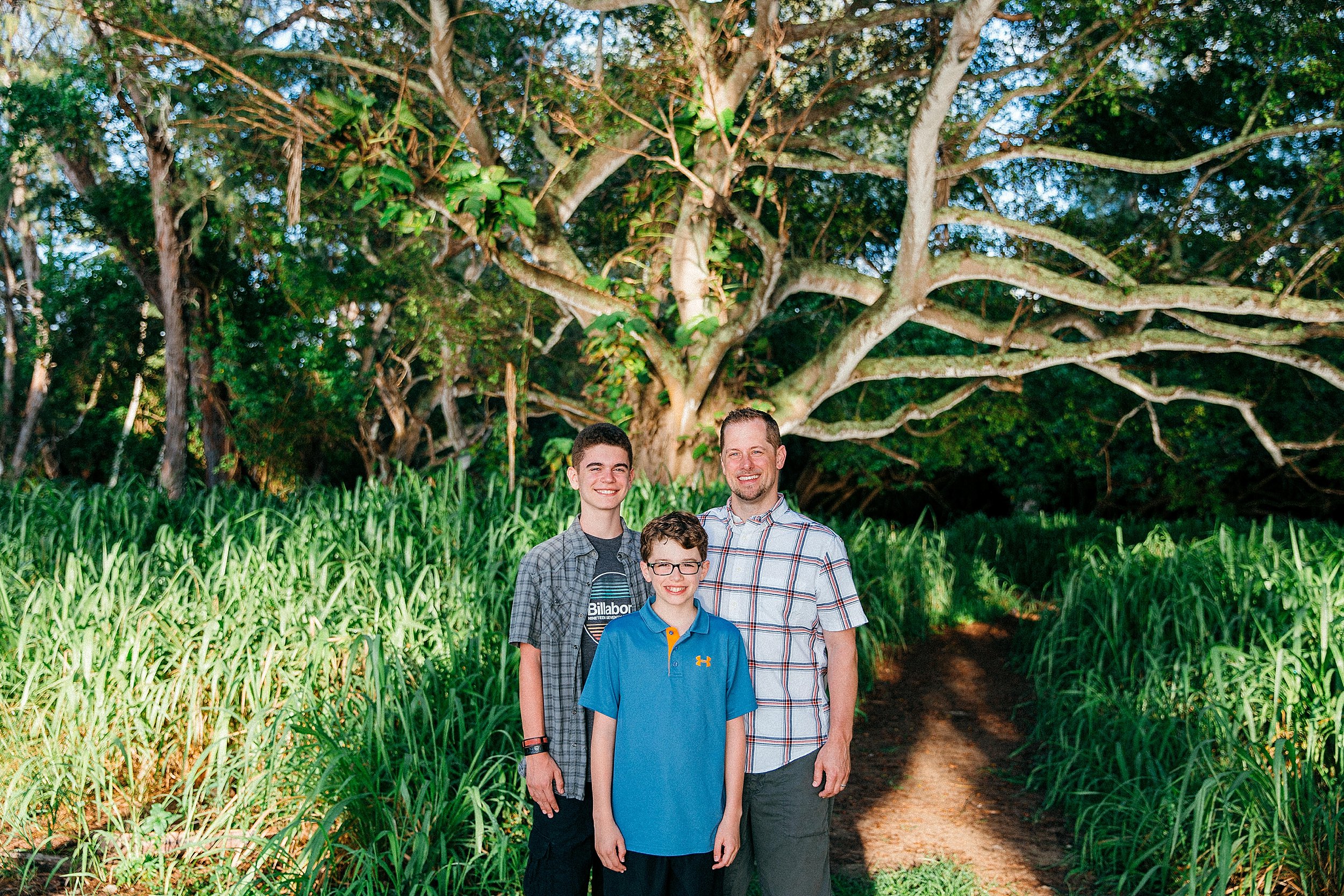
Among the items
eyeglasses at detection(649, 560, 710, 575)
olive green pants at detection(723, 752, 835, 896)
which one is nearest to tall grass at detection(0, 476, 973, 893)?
olive green pants at detection(723, 752, 835, 896)

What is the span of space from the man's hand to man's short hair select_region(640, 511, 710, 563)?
63 centimetres

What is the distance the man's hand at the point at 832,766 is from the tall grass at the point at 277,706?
4.31ft

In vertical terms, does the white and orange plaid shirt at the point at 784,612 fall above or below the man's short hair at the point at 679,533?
below

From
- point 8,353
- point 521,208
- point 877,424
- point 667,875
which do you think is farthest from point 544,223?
point 8,353

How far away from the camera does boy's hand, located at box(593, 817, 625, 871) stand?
2.37 m

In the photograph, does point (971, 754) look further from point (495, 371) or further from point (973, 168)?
point (495, 371)

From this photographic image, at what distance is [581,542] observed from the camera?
282cm

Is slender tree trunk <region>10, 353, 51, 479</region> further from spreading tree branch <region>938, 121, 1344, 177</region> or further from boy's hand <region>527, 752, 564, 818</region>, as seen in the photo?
boy's hand <region>527, 752, 564, 818</region>

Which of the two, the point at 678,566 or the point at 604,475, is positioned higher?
the point at 604,475

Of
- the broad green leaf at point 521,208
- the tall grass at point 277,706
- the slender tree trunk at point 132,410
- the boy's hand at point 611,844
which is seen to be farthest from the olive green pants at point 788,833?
the slender tree trunk at point 132,410

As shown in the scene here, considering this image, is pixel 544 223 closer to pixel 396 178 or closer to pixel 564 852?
pixel 396 178

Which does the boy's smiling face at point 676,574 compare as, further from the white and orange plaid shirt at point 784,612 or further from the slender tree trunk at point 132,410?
the slender tree trunk at point 132,410

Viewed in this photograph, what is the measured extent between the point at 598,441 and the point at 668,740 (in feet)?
2.74

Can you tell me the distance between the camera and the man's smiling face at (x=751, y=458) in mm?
2715
